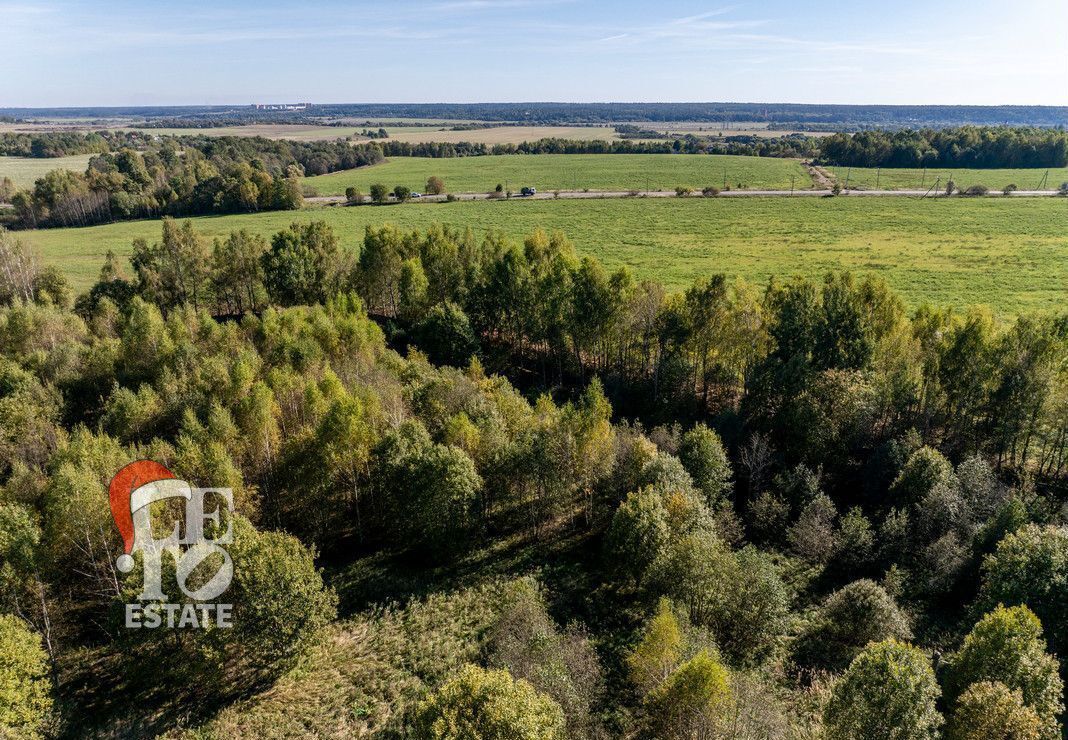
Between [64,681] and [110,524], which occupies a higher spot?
[110,524]

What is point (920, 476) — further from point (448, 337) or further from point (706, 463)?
point (448, 337)

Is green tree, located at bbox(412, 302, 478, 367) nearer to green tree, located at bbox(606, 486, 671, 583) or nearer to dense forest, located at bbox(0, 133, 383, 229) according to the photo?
green tree, located at bbox(606, 486, 671, 583)

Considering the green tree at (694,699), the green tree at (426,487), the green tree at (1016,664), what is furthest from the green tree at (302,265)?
the green tree at (1016,664)

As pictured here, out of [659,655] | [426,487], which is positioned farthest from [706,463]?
[426,487]

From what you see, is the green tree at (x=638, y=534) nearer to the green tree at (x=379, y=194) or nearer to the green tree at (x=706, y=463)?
the green tree at (x=706, y=463)

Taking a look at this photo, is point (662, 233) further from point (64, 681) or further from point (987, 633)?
point (64, 681)

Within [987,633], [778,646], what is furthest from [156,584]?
[987,633]
